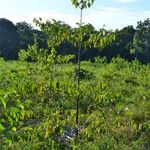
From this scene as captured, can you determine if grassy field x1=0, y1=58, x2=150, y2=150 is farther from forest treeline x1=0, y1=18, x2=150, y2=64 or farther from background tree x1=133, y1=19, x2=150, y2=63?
background tree x1=133, y1=19, x2=150, y2=63

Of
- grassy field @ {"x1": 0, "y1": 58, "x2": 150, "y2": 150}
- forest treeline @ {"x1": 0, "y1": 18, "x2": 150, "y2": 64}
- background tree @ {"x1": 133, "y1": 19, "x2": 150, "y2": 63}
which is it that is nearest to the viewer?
grassy field @ {"x1": 0, "y1": 58, "x2": 150, "y2": 150}

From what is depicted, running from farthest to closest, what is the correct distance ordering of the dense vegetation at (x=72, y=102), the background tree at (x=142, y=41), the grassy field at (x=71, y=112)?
the background tree at (x=142, y=41)
the dense vegetation at (x=72, y=102)
the grassy field at (x=71, y=112)

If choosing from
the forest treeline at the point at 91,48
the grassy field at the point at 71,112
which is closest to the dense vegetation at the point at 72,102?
the grassy field at the point at 71,112

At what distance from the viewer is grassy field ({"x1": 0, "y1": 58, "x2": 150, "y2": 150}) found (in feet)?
20.5

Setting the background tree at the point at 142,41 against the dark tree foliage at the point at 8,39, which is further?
the background tree at the point at 142,41

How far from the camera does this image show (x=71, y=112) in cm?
681

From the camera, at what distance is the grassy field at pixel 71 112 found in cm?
624

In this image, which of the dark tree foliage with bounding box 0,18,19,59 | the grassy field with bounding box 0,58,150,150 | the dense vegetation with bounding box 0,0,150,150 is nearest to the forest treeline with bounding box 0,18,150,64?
the dark tree foliage with bounding box 0,18,19,59

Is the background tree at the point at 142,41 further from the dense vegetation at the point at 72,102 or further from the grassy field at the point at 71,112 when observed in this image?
the grassy field at the point at 71,112

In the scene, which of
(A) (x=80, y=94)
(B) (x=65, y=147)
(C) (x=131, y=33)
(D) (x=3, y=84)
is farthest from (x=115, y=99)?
(C) (x=131, y=33)

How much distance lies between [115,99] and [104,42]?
988 mm

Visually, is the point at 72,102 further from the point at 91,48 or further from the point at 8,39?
the point at 8,39

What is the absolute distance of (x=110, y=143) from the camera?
8664 millimetres

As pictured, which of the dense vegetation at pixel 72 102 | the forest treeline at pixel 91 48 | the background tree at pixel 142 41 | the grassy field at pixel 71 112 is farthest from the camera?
the background tree at pixel 142 41
